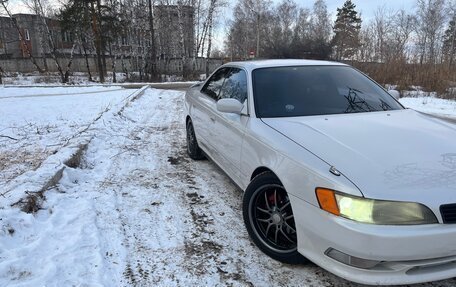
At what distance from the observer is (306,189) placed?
250cm

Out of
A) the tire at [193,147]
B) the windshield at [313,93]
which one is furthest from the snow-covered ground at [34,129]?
the windshield at [313,93]

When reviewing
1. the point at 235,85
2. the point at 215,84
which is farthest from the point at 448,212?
the point at 215,84

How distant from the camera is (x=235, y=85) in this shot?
4.28 m

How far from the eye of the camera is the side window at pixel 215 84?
4886 mm

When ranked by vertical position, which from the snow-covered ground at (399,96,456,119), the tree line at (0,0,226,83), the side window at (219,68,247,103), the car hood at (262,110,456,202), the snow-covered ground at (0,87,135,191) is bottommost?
the snow-covered ground at (399,96,456,119)

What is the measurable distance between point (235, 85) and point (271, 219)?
1882mm

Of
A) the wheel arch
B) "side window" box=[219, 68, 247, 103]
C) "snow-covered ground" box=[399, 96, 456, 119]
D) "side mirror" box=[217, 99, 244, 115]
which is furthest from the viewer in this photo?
"snow-covered ground" box=[399, 96, 456, 119]

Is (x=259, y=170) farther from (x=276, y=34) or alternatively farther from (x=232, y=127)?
(x=276, y=34)

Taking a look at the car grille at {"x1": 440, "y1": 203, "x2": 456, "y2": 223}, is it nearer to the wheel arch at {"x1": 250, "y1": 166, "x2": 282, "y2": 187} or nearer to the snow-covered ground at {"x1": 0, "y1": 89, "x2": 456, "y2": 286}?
the snow-covered ground at {"x1": 0, "y1": 89, "x2": 456, "y2": 286}

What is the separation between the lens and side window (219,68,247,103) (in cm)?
397

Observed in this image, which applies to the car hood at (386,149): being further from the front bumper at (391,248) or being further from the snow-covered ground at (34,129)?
the snow-covered ground at (34,129)

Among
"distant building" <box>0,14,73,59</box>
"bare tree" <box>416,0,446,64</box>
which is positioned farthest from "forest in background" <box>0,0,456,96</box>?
"distant building" <box>0,14,73,59</box>

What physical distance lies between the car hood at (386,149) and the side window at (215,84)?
5.48ft

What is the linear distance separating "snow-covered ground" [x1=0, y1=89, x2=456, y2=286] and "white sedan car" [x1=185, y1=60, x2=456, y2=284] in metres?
0.32
